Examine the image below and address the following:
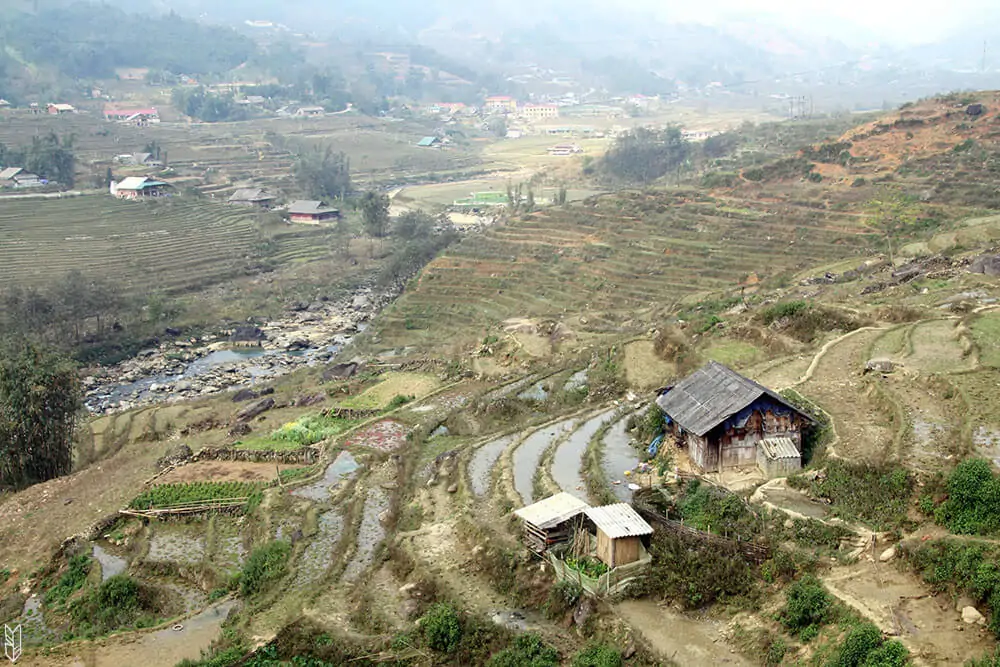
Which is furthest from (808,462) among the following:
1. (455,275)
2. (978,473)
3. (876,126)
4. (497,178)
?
(497,178)

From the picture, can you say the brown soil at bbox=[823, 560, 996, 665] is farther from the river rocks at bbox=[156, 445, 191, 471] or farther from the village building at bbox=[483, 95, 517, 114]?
the village building at bbox=[483, 95, 517, 114]

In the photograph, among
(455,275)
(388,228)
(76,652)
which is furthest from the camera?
(388,228)

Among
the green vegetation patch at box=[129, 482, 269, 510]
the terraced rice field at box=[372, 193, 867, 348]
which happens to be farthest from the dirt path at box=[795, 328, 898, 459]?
the terraced rice field at box=[372, 193, 867, 348]

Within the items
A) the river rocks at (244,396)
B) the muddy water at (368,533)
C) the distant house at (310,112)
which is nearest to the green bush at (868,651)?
the muddy water at (368,533)

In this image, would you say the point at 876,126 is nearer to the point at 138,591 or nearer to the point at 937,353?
the point at 937,353

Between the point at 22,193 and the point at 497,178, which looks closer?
the point at 22,193

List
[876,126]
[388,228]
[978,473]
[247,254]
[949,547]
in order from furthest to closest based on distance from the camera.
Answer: [388,228], [247,254], [876,126], [978,473], [949,547]
